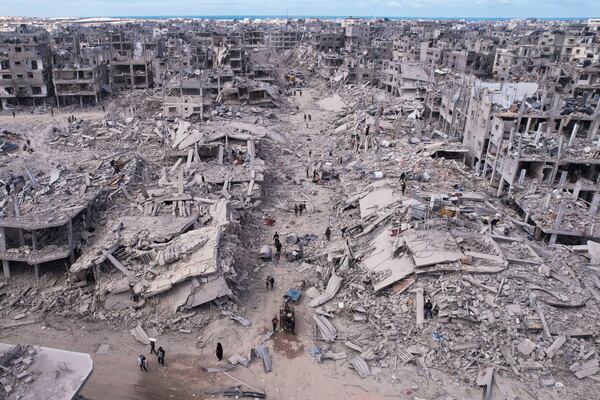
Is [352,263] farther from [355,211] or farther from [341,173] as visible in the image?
[341,173]

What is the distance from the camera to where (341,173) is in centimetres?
3631

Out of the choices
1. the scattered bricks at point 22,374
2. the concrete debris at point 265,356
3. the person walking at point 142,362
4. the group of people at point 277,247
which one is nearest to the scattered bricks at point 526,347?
the concrete debris at point 265,356

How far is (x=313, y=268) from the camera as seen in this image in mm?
22969

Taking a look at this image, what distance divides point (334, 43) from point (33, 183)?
77.6 metres

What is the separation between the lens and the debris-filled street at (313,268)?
1625 cm

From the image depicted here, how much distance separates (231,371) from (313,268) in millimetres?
7653

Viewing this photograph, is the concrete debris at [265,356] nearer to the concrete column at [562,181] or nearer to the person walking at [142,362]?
the person walking at [142,362]

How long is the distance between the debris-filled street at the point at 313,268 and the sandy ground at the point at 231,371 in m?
0.07

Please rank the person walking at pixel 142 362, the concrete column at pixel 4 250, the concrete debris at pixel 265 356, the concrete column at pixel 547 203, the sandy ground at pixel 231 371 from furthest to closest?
1. the concrete column at pixel 547 203
2. the concrete column at pixel 4 250
3. the concrete debris at pixel 265 356
4. the person walking at pixel 142 362
5. the sandy ground at pixel 231 371

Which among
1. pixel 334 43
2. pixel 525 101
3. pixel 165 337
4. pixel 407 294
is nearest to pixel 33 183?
pixel 165 337

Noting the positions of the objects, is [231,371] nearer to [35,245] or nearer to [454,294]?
[454,294]

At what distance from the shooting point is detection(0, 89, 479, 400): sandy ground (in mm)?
15695

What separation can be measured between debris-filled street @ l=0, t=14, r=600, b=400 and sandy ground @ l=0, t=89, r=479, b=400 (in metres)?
0.07

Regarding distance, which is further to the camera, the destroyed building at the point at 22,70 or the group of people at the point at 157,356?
the destroyed building at the point at 22,70
